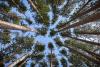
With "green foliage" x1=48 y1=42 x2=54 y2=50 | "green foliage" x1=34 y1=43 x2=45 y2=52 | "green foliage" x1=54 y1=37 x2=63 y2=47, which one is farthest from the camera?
"green foliage" x1=48 y1=42 x2=54 y2=50

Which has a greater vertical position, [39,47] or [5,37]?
[5,37]

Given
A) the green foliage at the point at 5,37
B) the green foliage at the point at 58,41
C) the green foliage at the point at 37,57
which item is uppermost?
the green foliage at the point at 5,37

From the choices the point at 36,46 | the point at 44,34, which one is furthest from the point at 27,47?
the point at 44,34

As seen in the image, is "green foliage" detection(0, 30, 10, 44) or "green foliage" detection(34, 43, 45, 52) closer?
"green foliage" detection(0, 30, 10, 44)

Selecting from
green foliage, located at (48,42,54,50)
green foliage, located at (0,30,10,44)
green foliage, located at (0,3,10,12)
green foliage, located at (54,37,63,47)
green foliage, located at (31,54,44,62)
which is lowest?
green foliage, located at (31,54,44,62)

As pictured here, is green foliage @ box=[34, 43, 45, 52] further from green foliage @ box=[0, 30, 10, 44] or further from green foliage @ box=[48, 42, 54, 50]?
green foliage @ box=[0, 30, 10, 44]

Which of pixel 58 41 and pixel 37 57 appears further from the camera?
pixel 58 41

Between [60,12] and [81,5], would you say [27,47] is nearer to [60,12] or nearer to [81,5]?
[60,12]

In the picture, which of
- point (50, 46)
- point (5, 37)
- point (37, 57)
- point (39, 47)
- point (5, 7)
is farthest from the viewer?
point (50, 46)

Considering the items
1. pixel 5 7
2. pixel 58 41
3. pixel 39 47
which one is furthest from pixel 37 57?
pixel 5 7

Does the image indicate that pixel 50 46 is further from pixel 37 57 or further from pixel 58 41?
pixel 37 57

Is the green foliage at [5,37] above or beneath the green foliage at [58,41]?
above

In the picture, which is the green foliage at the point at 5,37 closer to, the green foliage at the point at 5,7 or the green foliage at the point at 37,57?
the green foliage at the point at 5,7

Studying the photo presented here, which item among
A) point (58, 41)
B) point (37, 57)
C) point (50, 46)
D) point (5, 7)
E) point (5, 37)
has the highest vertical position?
point (5, 7)
